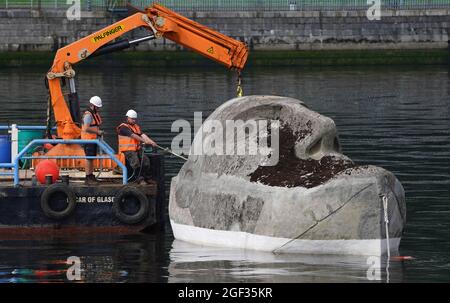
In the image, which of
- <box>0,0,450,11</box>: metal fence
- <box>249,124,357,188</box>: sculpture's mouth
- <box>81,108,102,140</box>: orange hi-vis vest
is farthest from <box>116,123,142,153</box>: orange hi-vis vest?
<box>0,0,450,11</box>: metal fence

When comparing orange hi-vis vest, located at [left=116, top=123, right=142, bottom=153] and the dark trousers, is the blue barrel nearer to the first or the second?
orange hi-vis vest, located at [left=116, top=123, right=142, bottom=153]

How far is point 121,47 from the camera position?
29734 mm

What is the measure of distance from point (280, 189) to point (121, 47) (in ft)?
23.3

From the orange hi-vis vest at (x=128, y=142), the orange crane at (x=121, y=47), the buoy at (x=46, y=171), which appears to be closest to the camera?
the buoy at (x=46, y=171)

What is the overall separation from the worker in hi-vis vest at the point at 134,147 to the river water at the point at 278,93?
1427mm

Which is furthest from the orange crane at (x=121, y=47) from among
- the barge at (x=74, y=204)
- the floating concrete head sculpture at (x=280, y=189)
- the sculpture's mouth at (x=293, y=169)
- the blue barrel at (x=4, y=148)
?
the sculpture's mouth at (x=293, y=169)

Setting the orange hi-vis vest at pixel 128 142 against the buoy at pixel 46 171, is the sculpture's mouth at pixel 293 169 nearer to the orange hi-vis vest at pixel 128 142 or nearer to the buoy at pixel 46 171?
the orange hi-vis vest at pixel 128 142

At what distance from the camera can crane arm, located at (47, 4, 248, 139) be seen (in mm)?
29197

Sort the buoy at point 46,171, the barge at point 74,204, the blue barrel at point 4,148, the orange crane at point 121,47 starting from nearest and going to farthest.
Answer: the barge at point 74,204, the buoy at point 46,171, the blue barrel at point 4,148, the orange crane at point 121,47

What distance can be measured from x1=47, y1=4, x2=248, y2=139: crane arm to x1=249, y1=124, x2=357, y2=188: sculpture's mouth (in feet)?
15.5

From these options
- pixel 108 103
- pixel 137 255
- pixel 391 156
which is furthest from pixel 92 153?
pixel 108 103

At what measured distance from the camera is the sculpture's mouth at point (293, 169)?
80.1ft

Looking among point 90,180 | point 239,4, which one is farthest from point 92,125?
point 239,4

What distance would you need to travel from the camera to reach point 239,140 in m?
25.7
